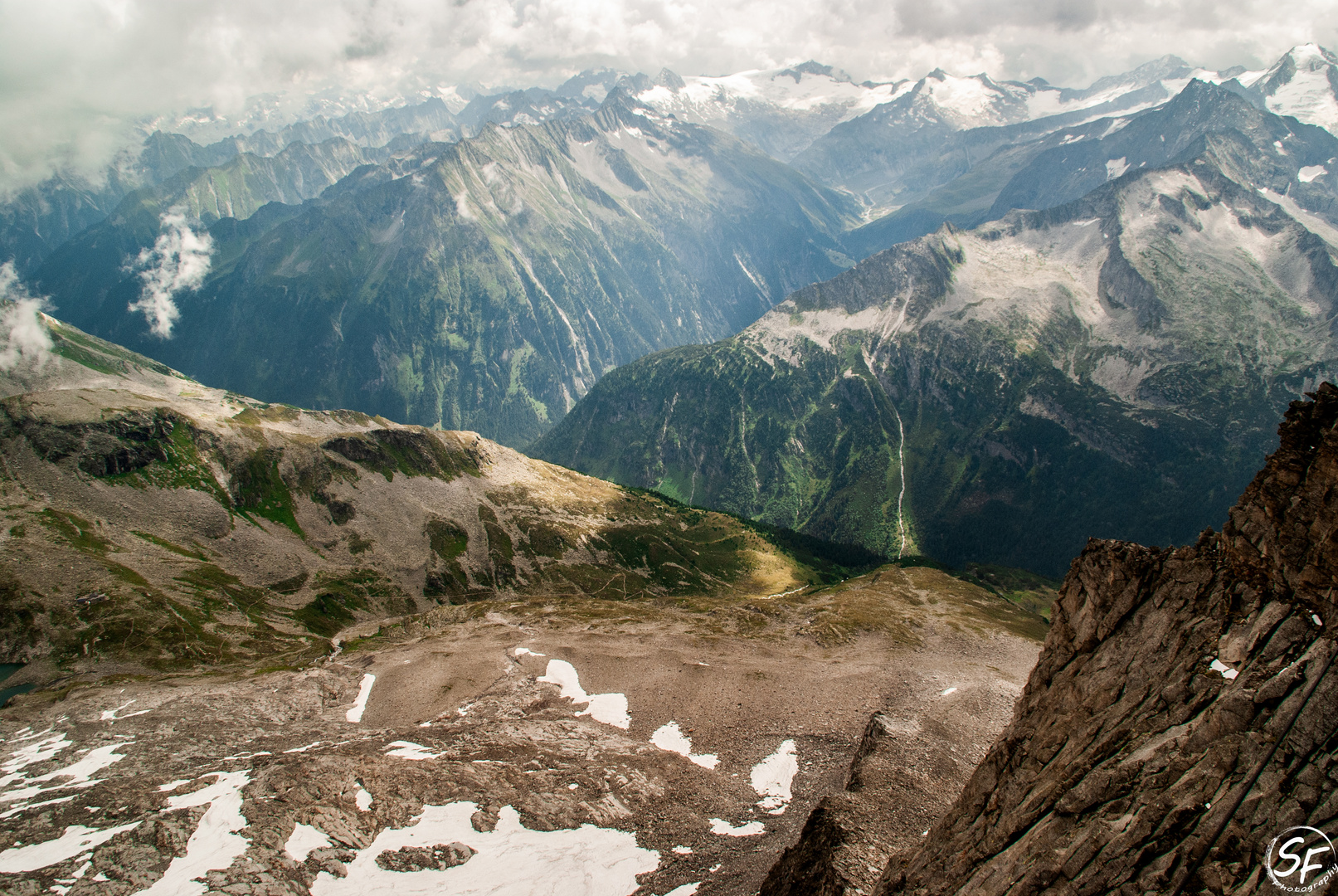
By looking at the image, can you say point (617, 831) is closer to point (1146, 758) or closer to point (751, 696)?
point (751, 696)

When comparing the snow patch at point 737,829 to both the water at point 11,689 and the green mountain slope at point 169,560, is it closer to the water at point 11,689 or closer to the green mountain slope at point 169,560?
the green mountain slope at point 169,560

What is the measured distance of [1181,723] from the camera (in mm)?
23109

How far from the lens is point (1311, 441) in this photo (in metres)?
22.6

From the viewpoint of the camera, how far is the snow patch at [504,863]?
43.1m

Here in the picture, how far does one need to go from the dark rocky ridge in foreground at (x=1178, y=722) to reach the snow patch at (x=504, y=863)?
71.5 feet

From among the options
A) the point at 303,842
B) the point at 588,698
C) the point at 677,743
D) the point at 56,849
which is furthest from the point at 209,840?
the point at 588,698

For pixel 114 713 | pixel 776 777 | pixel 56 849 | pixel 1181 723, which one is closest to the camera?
pixel 1181 723

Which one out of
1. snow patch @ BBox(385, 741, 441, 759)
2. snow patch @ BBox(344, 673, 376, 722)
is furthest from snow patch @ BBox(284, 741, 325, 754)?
snow patch @ BBox(344, 673, 376, 722)

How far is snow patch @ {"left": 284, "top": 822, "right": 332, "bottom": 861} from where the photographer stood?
44844mm

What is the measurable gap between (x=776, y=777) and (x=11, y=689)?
14531 cm

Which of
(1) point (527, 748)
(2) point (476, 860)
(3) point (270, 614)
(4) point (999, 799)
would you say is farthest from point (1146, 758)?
(3) point (270, 614)

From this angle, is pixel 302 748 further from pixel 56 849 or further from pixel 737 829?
pixel 737 829

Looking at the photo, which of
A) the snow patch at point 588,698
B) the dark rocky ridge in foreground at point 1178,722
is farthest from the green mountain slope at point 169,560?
the dark rocky ridge in foreground at point 1178,722

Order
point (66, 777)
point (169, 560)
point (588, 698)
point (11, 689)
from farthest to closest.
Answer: point (169, 560), point (11, 689), point (588, 698), point (66, 777)
